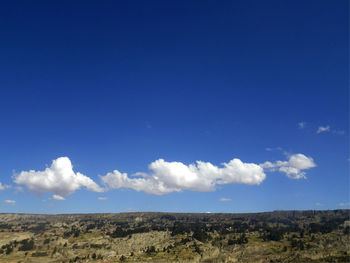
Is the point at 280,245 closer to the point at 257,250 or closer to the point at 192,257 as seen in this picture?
the point at 257,250

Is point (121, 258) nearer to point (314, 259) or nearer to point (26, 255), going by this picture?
point (26, 255)

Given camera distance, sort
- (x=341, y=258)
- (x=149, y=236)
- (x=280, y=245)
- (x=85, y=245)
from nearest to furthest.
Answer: (x=341, y=258)
(x=280, y=245)
(x=85, y=245)
(x=149, y=236)

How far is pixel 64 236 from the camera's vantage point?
159 metres

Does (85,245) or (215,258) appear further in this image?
(85,245)

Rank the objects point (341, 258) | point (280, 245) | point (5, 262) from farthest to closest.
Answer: point (280, 245)
point (5, 262)
point (341, 258)

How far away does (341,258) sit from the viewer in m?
89.0

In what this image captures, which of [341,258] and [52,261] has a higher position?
[341,258]

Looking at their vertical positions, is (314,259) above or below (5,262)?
above

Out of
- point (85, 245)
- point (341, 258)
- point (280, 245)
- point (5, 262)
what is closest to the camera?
point (341, 258)

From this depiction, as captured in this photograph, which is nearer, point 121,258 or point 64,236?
point 121,258

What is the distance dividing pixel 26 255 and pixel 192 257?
71.9 meters

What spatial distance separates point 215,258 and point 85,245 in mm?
63633

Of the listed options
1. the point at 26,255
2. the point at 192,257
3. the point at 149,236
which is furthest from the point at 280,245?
the point at 26,255

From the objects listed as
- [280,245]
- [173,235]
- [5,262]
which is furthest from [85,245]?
[280,245]
